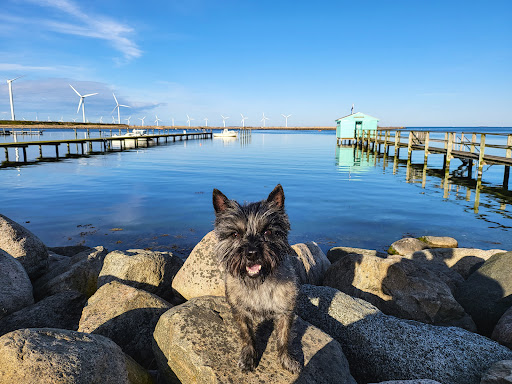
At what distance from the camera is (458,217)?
1727cm

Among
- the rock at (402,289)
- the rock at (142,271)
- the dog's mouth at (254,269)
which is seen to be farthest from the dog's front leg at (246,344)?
the rock at (402,289)

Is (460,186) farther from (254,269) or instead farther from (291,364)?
(254,269)

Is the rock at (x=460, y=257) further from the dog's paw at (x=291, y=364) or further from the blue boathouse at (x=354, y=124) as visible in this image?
the blue boathouse at (x=354, y=124)

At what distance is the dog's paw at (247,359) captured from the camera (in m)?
3.78

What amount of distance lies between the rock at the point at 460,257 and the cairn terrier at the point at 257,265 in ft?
25.6

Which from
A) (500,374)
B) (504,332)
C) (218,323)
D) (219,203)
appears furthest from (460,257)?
(219,203)

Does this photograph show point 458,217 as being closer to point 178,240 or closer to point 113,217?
point 178,240

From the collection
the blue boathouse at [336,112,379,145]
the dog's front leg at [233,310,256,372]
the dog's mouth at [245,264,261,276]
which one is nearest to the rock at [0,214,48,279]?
the dog's front leg at [233,310,256,372]

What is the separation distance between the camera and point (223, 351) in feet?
13.1

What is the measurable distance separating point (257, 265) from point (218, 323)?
54.3 inches

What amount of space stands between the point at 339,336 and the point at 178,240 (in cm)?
948

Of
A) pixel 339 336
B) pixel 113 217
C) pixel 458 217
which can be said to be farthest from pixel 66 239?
pixel 458 217

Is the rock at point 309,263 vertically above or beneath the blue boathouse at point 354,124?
beneath

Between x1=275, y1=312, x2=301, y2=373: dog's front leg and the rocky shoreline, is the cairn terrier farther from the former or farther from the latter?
Answer: the rocky shoreline
